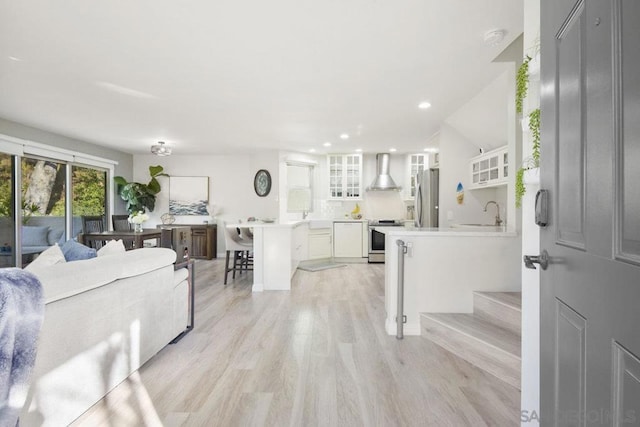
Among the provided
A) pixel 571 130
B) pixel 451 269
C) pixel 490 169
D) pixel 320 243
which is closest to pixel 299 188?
pixel 320 243

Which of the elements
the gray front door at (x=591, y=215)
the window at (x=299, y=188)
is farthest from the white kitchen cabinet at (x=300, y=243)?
the gray front door at (x=591, y=215)

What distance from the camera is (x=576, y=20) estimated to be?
811mm

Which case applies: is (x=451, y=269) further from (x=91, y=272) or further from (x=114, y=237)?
(x=114, y=237)

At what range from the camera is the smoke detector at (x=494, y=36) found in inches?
87.0

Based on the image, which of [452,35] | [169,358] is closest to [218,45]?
[452,35]

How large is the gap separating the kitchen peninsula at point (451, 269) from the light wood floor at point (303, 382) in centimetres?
33

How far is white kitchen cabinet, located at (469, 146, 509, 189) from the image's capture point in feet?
11.6

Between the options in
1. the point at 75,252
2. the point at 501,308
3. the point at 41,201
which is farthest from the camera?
the point at 41,201

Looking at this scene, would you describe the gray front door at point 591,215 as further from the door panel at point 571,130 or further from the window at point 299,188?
the window at point 299,188

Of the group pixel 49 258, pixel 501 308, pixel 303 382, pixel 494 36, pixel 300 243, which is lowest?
pixel 303 382

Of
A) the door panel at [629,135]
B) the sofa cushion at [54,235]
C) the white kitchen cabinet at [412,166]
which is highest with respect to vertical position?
the white kitchen cabinet at [412,166]

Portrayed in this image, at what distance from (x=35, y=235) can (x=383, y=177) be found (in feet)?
21.0

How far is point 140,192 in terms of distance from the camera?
6766 millimetres

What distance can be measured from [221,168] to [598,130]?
7.27 m
